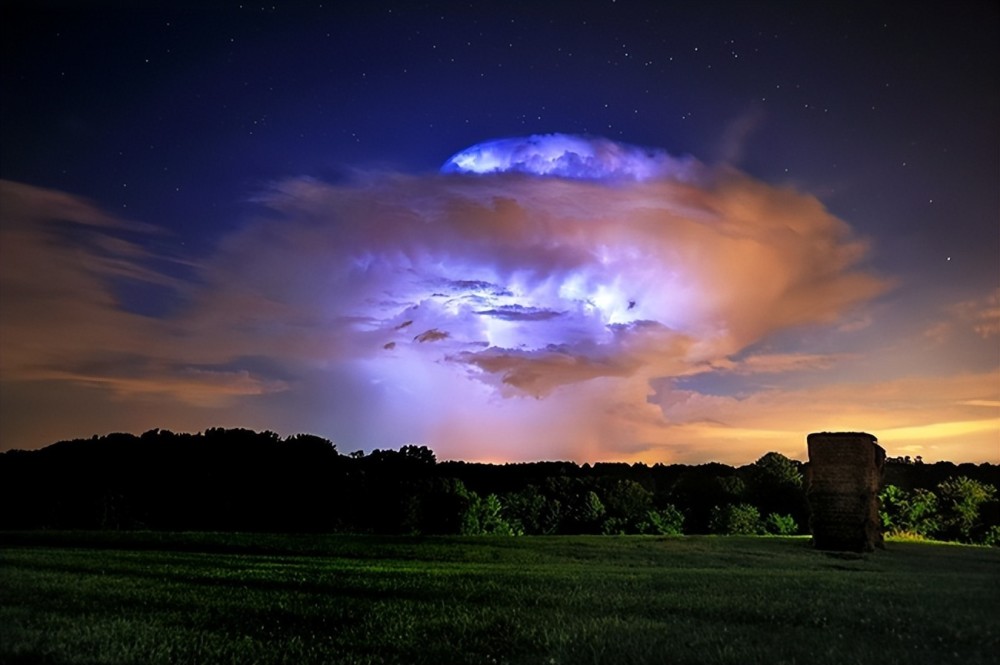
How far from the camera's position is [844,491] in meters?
48.1

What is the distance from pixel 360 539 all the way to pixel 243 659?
120 ft

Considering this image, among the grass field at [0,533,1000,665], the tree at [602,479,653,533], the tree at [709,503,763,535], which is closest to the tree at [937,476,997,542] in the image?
the tree at [709,503,763,535]


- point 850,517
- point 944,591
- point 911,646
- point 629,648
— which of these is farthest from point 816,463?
point 629,648

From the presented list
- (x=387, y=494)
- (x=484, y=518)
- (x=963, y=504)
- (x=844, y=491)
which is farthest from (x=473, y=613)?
(x=963, y=504)

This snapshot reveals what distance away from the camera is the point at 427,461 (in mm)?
100938

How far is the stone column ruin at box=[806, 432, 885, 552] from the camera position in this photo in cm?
4722

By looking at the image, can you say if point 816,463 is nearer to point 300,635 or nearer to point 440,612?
point 440,612

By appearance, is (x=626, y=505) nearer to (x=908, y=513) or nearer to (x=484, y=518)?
(x=484, y=518)

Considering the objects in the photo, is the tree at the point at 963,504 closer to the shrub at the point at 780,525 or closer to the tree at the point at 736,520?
the shrub at the point at 780,525

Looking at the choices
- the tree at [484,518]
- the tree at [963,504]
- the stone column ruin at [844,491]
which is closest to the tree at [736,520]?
the tree at [963,504]

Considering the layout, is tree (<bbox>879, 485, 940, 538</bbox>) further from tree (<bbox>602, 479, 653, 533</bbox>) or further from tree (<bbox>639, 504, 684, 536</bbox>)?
tree (<bbox>602, 479, 653, 533</bbox>)

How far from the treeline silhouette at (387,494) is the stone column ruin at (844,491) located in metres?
40.5

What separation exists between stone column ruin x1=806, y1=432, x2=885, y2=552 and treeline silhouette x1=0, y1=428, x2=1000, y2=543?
40.5 m

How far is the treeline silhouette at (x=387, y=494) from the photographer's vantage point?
74.2 meters
